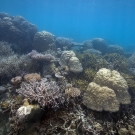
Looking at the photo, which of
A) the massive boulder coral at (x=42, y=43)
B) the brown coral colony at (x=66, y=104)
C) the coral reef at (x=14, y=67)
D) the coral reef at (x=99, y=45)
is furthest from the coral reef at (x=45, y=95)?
the coral reef at (x=99, y=45)

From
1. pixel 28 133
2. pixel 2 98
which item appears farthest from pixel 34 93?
pixel 2 98

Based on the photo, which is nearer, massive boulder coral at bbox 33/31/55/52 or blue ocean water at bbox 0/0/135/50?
massive boulder coral at bbox 33/31/55/52

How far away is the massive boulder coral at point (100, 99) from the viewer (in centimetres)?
416

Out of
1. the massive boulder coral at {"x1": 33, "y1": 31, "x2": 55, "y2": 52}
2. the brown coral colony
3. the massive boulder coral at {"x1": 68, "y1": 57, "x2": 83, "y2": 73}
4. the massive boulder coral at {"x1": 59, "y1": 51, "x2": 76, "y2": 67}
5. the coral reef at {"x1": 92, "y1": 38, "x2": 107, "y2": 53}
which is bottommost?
the brown coral colony

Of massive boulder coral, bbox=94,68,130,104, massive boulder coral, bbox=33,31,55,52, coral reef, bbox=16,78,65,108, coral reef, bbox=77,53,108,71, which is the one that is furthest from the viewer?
massive boulder coral, bbox=33,31,55,52

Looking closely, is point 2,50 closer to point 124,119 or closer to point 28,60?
point 28,60

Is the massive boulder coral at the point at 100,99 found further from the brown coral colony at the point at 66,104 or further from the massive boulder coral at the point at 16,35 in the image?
the massive boulder coral at the point at 16,35

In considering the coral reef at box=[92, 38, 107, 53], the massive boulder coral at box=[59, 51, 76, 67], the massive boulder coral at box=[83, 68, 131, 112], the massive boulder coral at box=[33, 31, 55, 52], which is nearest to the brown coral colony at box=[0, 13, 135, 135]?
the massive boulder coral at box=[83, 68, 131, 112]

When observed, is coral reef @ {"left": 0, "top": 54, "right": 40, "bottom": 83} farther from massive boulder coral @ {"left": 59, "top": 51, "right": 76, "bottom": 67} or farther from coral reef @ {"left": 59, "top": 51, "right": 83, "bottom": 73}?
coral reef @ {"left": 59, "top": 51, "right": 83, "bottom": 73}

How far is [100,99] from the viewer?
4.23 meters

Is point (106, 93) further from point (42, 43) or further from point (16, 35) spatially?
point (16, 35)

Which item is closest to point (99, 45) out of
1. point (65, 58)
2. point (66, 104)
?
point (65, 58)

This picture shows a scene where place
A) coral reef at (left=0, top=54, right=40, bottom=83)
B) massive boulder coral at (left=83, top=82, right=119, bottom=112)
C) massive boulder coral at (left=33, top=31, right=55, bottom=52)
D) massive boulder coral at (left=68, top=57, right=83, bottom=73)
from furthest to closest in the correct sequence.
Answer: massive boulder coral at (left=33, top=31, right=55, bottom=52) < massive boulder coral at (left=68, top=57, right=83, bottom=73) < coral reef at (left=0, top=54, right=40, bottom=83) < massive boulder coral at (left=83, top=82, right=119, bottom=112)

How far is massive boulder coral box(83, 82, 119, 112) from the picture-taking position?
13.6 ft
